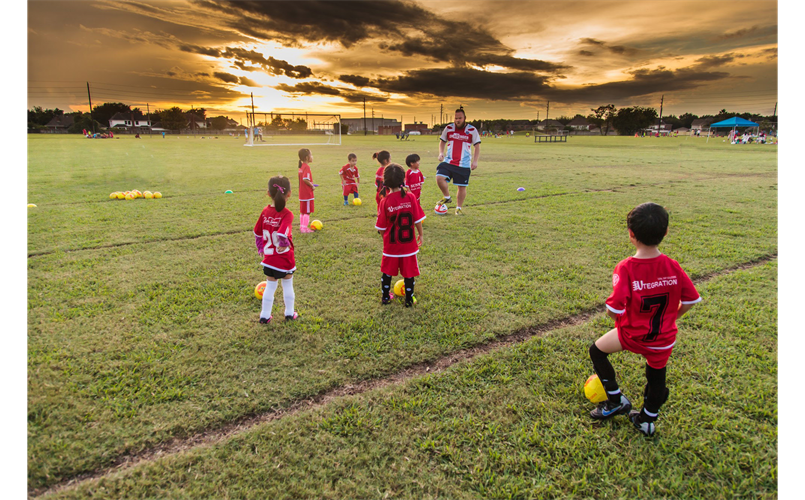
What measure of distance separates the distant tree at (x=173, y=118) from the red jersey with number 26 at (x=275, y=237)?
87.9 m

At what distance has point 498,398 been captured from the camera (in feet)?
10.3

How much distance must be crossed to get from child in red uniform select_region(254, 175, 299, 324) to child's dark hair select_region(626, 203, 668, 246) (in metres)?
3.07

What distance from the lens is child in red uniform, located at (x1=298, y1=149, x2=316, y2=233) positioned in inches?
300

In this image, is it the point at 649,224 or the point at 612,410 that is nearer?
the point at 649,224

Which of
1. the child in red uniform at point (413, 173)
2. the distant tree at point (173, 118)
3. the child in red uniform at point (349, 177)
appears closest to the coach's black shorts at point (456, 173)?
the child in red uniform at point (413, 173)

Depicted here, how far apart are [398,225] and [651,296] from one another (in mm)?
2669

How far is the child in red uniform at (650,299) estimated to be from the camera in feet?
8.62

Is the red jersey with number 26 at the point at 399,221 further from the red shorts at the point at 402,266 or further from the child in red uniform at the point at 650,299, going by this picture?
the child in red uniform at the point at 650,299

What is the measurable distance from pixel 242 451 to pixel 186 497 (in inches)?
15.3

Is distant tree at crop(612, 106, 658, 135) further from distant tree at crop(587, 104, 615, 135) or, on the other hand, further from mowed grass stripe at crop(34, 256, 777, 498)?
Answer: mowed grass stripe at crop(34, 256, 777, 498)

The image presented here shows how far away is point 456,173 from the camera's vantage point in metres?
9.43

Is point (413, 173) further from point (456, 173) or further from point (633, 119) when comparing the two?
point (633, 119)

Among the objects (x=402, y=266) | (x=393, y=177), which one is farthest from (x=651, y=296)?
(x=393, y=177)
